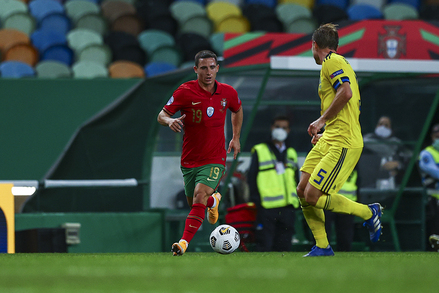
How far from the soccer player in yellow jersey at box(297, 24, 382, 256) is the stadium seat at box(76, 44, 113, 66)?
8.14 m

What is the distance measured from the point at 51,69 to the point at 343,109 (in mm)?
8024

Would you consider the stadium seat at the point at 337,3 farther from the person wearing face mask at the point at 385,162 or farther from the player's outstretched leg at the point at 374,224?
the player's outstretched leg at the point at 374,224

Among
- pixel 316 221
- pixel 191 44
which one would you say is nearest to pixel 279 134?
pixel 316 221

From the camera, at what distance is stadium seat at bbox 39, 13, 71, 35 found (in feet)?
47.1

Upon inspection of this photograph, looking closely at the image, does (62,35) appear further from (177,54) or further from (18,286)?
(18,286)

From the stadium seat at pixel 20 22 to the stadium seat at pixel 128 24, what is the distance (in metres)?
1.56

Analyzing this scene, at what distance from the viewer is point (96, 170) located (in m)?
10.0

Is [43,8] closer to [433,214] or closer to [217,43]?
[217,43]

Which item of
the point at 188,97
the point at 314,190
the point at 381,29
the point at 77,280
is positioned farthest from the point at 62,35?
the point at 77,280

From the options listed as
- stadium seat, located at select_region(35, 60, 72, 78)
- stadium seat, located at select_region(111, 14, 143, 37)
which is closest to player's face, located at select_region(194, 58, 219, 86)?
stadium seat, located at select_region(35, 60, 72, 78)

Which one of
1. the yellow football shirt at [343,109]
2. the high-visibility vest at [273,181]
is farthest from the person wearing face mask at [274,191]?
the yellow football shirt at [343,109]

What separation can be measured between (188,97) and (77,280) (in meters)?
2.88

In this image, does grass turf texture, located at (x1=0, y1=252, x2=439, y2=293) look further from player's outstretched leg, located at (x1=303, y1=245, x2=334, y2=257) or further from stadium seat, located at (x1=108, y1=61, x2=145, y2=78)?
stadium seat, located at (x1=108, y1=61, x2=145, y2=78)

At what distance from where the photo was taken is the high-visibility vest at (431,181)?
9.62 metres
